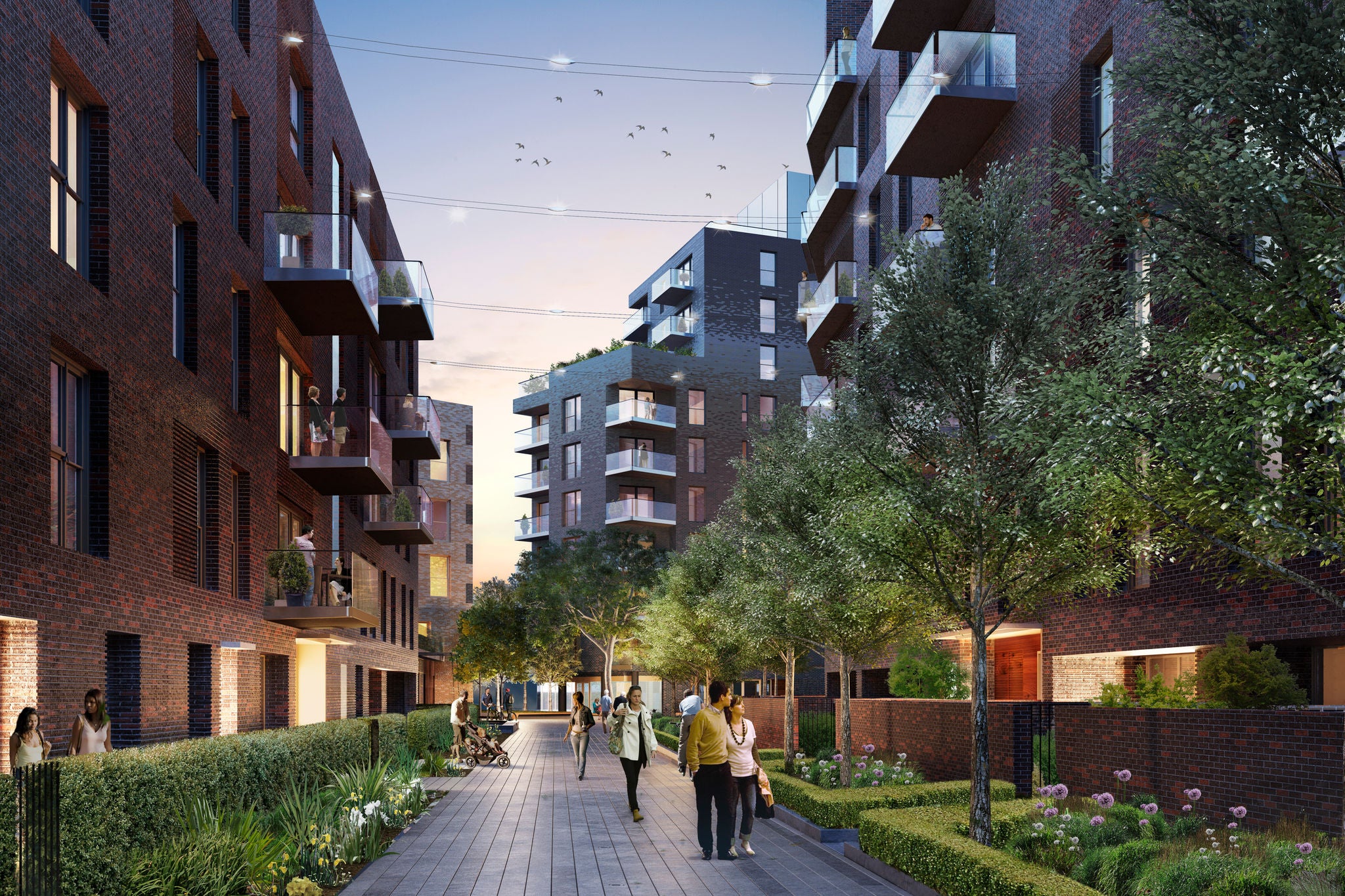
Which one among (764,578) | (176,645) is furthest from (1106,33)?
(176,645)

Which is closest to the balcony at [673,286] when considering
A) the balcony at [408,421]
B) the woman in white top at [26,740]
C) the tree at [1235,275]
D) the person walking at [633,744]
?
the balcony at [408,421]

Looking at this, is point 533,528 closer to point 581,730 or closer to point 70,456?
point 581,730

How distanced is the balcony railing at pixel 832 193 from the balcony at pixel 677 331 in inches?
1228

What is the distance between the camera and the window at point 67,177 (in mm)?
13180

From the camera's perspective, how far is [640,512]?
61750 mm

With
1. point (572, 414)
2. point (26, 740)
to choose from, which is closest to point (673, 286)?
point (572, 414)

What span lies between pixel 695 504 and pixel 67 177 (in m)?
52.2

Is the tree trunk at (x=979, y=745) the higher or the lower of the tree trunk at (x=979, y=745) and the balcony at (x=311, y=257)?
the lower

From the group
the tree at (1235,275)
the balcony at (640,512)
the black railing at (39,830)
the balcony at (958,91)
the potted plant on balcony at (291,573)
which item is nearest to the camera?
the black railing at (39,830)

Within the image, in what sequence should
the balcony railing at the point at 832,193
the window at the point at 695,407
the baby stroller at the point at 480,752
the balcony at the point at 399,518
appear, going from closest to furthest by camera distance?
1. the baby stroller at the point at 480,752
2. the balcony railing at the point at 832,193
3. the balcony at the point at 399,518
4. the window at the point at 695,407

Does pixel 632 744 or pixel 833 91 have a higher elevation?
pixel 833 91

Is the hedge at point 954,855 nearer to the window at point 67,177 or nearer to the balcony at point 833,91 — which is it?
the window at point 67,177

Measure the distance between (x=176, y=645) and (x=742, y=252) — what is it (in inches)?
2131

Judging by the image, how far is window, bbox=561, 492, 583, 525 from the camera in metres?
65.7
